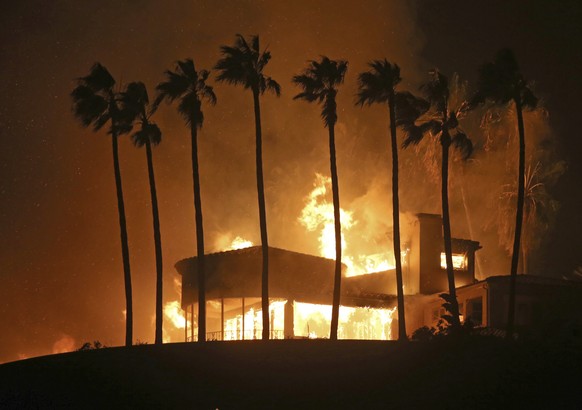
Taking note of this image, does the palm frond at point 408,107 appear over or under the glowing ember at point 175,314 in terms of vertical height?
over

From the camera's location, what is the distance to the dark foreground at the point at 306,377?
39562mm

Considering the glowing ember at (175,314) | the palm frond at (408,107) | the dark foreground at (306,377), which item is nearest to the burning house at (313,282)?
the palm frond at (408,107)

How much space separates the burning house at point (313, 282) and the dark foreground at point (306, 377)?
16997 millimetres

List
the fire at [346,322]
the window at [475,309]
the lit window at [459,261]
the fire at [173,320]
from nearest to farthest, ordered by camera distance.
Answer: the window at [475,309] < the lit window at [459,261] < the fire at [346,322] < the fire at [173,320]

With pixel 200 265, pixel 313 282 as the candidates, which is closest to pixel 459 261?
pixel 313 282

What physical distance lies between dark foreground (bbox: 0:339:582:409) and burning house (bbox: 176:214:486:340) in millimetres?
16997

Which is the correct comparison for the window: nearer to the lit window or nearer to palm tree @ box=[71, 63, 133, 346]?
the lit window

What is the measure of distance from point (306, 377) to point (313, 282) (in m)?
29.5

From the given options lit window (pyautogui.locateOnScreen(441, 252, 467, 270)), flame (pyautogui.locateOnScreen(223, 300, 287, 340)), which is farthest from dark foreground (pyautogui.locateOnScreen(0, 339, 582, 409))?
lit window (pyautogui.locateOnScreen(441, 252, 467, 270))

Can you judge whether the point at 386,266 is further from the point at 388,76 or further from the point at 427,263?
the point at 388,76

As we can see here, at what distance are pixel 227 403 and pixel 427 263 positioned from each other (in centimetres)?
3684

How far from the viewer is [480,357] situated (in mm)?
44656

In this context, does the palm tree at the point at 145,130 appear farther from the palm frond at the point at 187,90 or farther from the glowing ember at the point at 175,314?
the glowing ember at the point at 175,314

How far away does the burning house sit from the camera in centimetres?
6862
